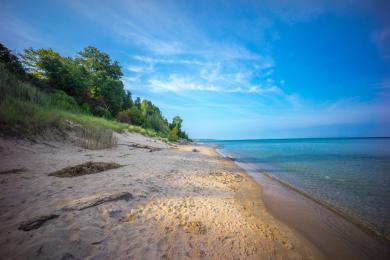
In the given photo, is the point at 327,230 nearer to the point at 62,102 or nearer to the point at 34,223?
the point at 34,223

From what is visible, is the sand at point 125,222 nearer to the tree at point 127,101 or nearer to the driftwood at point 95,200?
the driftwood at point 95,200

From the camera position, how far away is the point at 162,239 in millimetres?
2393

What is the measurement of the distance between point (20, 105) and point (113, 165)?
241 inches

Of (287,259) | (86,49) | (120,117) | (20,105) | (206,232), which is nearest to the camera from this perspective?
(287,259)

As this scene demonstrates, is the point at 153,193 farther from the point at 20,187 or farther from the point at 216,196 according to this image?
the point at 20,187

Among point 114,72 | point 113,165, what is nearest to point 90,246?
point 113,165

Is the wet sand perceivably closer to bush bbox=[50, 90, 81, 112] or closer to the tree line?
bush bbox=[50, 90, 81, 112]

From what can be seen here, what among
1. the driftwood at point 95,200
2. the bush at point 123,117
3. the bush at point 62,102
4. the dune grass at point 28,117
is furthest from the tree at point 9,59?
the driftwood at point 95,200

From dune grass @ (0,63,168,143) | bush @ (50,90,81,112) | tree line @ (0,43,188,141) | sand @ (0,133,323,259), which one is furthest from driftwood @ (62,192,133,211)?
tree line @ (0,43,188,141)

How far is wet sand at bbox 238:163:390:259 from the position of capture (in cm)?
305

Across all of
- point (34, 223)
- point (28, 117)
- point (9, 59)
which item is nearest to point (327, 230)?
point (34, 223)

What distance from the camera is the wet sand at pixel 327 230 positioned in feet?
10.0

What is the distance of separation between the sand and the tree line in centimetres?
1934

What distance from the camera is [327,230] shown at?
12.3 ft
